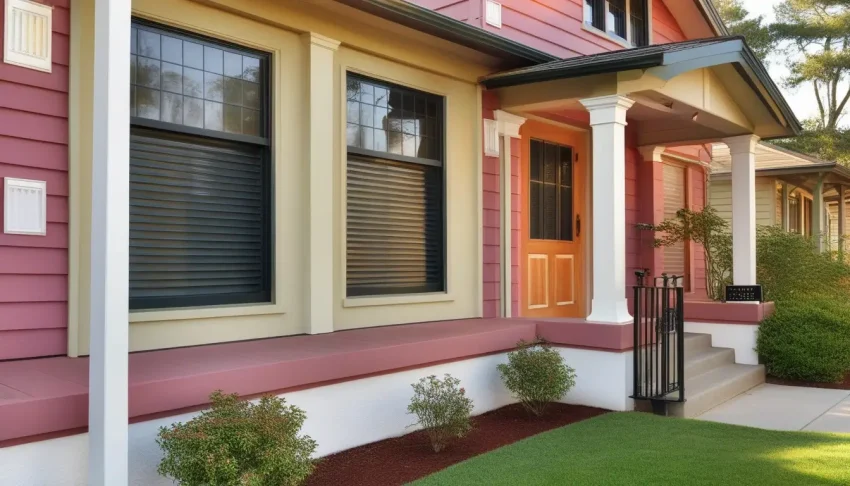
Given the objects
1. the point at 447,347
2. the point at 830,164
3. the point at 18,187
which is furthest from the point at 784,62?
the point at 18,187

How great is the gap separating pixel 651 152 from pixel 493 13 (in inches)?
121

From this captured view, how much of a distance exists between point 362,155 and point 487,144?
62.4 inches

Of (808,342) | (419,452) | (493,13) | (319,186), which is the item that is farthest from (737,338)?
(319,186)

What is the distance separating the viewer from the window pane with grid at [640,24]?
9.86m

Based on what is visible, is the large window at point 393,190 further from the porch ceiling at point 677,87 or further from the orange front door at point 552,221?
the orange front door at point 552,221

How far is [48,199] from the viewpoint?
3.94m

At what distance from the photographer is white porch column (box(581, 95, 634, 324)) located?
584cm

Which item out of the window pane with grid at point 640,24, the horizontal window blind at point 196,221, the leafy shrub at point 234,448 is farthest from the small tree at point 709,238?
the leafy shrub at point 234,448

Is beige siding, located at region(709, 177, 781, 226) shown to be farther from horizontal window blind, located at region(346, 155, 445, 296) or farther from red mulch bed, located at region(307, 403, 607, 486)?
red mulch bed, located at region(307, 403, 607, 486)

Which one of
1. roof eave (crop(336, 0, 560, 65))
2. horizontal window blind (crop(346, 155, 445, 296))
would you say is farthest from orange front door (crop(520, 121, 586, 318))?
horizontal window blind (crop(346, 155, 445, 296))

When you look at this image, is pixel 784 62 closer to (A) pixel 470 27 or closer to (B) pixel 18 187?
(A) pixel 470 27

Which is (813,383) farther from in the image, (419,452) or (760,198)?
(760,198)

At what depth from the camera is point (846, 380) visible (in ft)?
24.5

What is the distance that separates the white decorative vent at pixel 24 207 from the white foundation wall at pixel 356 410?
4.35 ft
